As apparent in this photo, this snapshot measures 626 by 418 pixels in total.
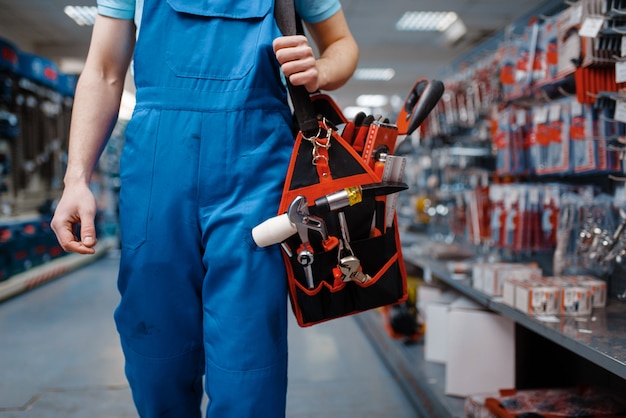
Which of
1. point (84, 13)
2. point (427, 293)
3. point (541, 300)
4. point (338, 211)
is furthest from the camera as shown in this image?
point (84, 13)

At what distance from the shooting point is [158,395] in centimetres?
106

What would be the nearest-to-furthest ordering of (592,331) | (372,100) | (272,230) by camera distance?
1. (272,230)
2. (592,331)
3. (372,100)

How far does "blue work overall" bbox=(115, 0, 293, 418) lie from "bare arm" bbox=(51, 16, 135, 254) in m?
0.08

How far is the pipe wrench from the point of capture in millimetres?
971

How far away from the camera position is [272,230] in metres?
0.95

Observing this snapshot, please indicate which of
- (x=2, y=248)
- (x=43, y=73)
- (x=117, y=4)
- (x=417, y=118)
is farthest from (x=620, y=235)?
(x=43, y=73)

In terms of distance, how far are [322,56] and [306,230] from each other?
0.40 meters

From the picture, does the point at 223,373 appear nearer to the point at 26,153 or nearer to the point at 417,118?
the point at 417,118

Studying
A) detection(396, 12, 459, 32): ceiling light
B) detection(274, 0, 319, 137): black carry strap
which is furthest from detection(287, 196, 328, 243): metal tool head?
detection(396, 12, 459, 32): ceiling light

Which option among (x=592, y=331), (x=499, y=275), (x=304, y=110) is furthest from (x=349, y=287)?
(x=499, y=275)

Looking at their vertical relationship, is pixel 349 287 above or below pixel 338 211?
below

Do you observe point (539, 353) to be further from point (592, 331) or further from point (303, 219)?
point (303, 219)

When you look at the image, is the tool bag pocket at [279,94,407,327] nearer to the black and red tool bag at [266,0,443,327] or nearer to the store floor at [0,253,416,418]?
A: the black and red tool bag at [266,0,443,327]

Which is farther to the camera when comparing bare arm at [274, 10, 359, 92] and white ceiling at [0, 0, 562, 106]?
white ceiling at [0, 0, 562, 106]
